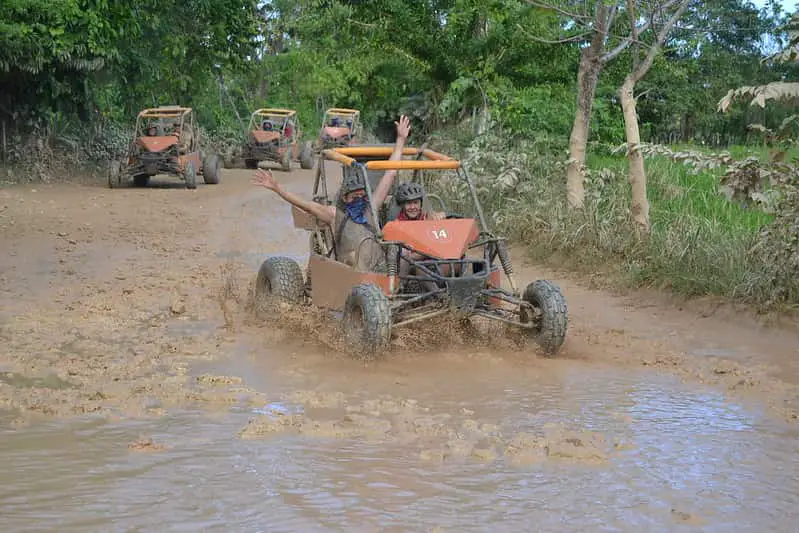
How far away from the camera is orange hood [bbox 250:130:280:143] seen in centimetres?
2536

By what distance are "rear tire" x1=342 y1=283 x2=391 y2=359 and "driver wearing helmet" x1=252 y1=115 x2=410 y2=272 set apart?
1.86 ft

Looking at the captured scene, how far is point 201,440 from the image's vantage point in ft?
18.6

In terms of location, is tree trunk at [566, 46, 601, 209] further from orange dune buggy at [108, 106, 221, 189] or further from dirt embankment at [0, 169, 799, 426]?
orange dune buggy at [108, 106, 221, 189]

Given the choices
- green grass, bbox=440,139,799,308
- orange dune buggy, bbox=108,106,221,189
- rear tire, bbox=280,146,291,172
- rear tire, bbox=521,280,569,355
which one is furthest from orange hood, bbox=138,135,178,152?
rear tire, bbox=521,280,569,355

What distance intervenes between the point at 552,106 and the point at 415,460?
11714 mm

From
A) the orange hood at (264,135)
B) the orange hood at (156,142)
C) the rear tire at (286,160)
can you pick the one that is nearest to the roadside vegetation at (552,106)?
the orange hood at (156,142)

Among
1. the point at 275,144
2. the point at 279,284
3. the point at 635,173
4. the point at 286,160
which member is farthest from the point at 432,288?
the point at 275,144

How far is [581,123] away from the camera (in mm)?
11828

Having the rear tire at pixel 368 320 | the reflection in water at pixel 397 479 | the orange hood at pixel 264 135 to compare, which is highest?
the orange hood at pixel 264 135

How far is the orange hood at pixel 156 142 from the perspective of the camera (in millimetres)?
19939

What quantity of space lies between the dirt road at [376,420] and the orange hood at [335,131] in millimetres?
18808

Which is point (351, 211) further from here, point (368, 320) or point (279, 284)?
point (368, 320)

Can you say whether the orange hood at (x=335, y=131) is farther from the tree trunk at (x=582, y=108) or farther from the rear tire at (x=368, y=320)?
the rear tire at (x=368, y=320)

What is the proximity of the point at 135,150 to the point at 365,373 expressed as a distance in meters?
14.0
